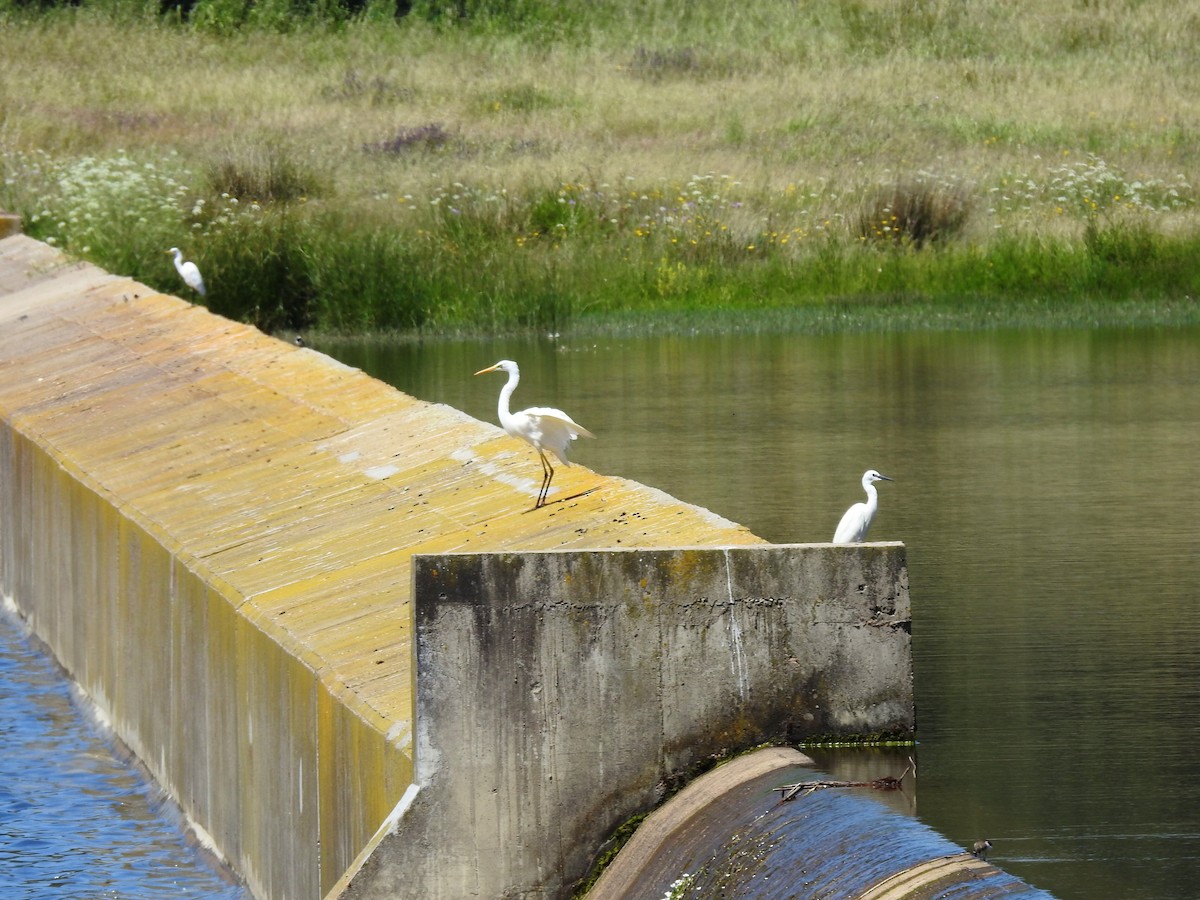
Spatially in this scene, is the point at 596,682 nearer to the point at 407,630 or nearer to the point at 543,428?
the point at 407,630

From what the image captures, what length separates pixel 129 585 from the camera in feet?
30.0

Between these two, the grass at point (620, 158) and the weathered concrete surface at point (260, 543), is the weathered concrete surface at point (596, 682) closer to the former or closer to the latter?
the weathered concrete surface at point (260, 543)

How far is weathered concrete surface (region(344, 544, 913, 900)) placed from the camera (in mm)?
5320

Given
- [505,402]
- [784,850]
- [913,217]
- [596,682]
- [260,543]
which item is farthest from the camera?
[913,217]

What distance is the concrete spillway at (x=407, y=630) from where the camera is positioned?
5.35 metres

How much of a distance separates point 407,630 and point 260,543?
1690 millimetres

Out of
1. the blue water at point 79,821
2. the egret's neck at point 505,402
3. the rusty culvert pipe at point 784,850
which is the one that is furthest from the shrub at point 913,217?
the rusty culvert pipe at point 784,850

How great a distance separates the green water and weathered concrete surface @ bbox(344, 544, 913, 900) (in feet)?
1.19

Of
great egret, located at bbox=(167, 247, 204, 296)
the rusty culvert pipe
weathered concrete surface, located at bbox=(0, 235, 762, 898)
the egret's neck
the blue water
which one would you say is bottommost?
great egret, located at bbox=(167, 247, 204, 296)

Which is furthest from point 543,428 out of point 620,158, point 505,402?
point 620,158

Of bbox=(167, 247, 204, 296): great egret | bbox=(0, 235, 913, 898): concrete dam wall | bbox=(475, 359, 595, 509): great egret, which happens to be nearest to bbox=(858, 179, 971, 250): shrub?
bbox=(167, 247, 204, 296): great egret

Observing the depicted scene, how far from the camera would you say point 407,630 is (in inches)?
253

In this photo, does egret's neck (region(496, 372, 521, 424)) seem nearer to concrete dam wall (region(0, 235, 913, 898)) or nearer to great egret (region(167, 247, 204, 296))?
concrete dam wall (region(0, 235, 913, 898))

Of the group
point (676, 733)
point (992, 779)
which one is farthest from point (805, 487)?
point (676, 733)
